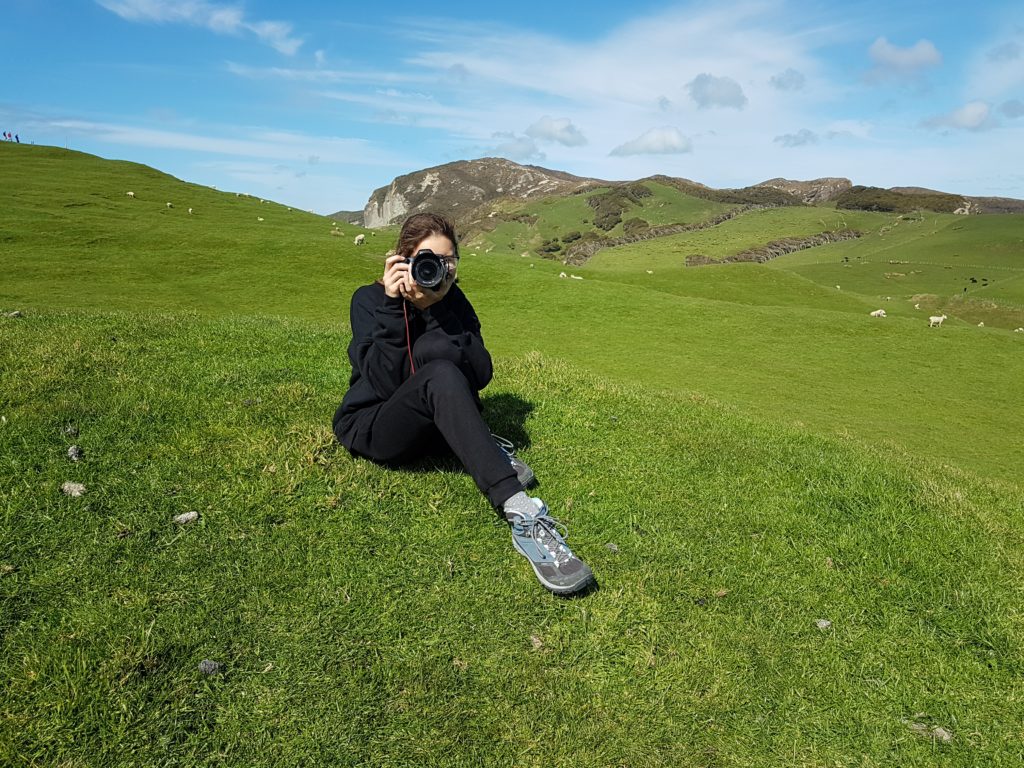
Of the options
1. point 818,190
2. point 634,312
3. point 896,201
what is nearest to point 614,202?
point 896,201

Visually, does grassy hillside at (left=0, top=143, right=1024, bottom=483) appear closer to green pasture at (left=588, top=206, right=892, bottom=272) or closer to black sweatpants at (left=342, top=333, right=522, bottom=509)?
black sweatpants at (left=342, top=333, right=522, bottom=509)

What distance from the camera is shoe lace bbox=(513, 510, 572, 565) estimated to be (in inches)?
152

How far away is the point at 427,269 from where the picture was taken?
415cm

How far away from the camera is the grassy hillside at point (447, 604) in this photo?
282 centimetres

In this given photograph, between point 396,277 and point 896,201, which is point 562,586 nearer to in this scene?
point 396,277

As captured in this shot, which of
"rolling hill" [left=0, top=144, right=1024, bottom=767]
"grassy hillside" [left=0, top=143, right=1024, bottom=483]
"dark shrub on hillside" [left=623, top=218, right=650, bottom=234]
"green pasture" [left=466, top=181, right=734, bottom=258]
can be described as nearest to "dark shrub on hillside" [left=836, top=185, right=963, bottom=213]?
"green pasture" [left=466, top=181, right=734, bottom=258]

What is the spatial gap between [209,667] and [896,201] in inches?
5622

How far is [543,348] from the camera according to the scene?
1350cm

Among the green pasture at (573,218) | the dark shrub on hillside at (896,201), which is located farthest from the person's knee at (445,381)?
the dark shrub on hillside at (896,201)

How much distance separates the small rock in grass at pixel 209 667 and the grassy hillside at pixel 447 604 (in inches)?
1.6

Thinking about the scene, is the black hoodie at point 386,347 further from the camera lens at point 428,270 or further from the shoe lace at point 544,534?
the shoe lace at point 544,534

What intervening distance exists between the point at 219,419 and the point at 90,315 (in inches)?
167

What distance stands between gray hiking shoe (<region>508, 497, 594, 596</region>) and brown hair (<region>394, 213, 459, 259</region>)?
2039mm

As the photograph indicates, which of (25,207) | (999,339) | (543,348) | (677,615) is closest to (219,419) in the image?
(677,615)
